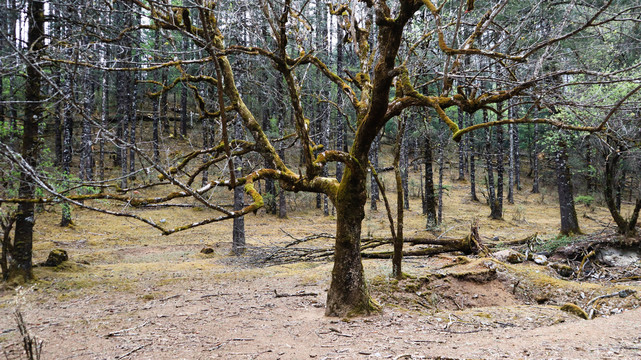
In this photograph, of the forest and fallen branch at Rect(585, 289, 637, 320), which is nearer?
the forest

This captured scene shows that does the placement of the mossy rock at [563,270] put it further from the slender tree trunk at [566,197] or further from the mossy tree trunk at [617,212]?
the slender tree trunk at [566,197]

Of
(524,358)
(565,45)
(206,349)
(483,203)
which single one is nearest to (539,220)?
(483,203)

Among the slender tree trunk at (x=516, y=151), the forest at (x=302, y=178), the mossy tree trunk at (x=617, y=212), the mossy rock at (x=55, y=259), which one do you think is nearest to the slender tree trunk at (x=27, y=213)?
the forest at (x=302, y=178)

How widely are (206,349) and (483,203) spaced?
84.3 ft

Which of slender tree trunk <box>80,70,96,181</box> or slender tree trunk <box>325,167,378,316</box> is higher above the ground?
slender tree trunk <box>80,70,96,181</box>

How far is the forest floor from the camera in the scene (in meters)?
3.72

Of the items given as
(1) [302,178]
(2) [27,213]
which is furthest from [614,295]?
(2) [27,213]

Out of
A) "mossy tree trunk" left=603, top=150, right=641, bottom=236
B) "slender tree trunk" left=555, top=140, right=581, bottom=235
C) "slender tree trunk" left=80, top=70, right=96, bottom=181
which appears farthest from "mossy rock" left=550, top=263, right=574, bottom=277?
"slender tree trunk" left=80, top=70, right=96, bottom=181

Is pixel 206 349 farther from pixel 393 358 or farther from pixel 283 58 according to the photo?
pixel 283 58

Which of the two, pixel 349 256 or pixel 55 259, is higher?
pixel 349 256

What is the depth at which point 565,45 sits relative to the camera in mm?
11531

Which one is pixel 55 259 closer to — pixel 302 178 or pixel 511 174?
pixel 302 178

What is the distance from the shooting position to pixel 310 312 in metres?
5.24

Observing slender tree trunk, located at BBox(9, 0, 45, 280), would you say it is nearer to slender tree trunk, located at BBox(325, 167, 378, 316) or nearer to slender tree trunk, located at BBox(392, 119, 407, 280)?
slender tree trunk, located at BBox(325, 167, 378, 316)
